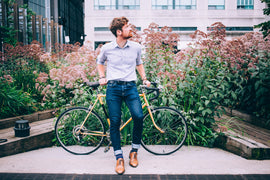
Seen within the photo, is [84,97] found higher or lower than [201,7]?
lower

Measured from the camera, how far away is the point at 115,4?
38094 mm

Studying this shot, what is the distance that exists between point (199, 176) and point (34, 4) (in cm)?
3088

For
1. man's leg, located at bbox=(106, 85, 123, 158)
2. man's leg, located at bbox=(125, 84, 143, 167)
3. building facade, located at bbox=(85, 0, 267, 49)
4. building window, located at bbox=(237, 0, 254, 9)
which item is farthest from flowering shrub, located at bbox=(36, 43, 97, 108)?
building window, located at bbox=(237, 0, 254, 9)

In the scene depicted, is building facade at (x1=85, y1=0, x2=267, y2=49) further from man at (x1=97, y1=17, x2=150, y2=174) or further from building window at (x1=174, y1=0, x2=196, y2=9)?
man at (x1=97, y1=17, x2=150, y2=174)

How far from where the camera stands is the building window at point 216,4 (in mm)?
38094

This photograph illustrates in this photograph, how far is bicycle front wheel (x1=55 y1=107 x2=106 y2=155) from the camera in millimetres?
3963

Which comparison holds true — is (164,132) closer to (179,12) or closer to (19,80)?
(19,80)

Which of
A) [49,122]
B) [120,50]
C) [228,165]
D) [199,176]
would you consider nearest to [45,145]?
[49,122]

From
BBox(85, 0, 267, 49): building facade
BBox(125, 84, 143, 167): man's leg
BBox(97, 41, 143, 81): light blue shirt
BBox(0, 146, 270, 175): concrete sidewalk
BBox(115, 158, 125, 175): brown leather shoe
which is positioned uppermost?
BBox(85, 0, 267, 49): building facade

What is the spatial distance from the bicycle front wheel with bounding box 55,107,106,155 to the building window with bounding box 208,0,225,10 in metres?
39.0

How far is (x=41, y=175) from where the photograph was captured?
123 inches

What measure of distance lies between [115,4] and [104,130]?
123ft

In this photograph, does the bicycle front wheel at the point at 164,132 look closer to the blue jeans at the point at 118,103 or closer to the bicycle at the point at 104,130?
the bicycle at the point at 104,130

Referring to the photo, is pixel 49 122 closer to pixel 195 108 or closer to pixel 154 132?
pixel 154 132
